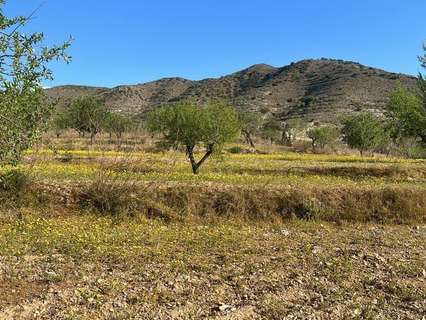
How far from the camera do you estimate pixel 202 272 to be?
11.4 m

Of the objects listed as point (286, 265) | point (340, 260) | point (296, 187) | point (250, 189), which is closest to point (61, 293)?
point (286, 265)

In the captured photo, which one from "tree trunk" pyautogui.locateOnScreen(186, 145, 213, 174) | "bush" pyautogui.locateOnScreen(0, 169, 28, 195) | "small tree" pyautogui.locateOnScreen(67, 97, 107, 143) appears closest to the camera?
"bush" pyautogui.locateOnScreen(0, 169, 28, 195)

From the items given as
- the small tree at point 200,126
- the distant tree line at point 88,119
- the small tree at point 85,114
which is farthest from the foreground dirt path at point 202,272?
the small tree at point 85,114

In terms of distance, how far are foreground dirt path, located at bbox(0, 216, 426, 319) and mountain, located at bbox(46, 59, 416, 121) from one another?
311 feet

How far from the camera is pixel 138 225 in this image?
1641cm

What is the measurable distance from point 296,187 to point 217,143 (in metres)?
12.9

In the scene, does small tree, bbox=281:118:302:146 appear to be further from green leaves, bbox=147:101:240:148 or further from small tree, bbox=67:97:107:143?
green leaves, bbox=147:101:240:148

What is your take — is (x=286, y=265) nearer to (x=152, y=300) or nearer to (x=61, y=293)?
(x=152, y=300)

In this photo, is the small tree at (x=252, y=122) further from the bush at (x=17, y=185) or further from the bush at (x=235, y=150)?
the bush at (x=17, y=185)

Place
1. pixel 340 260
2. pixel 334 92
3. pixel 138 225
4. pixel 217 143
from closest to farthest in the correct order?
pixel 340 260 → pixel 138 225 → pixel 217 143 → pixel 334 92

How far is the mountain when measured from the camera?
11950cm

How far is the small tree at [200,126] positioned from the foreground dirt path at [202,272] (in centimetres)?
1551

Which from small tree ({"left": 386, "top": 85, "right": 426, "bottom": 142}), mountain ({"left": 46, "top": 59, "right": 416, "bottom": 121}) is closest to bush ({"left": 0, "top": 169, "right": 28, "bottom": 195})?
small tree ({"left": 386, "top": 85, "right": 426, "bottom": 142})

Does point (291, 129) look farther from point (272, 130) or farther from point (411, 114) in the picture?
point (411, 114)
